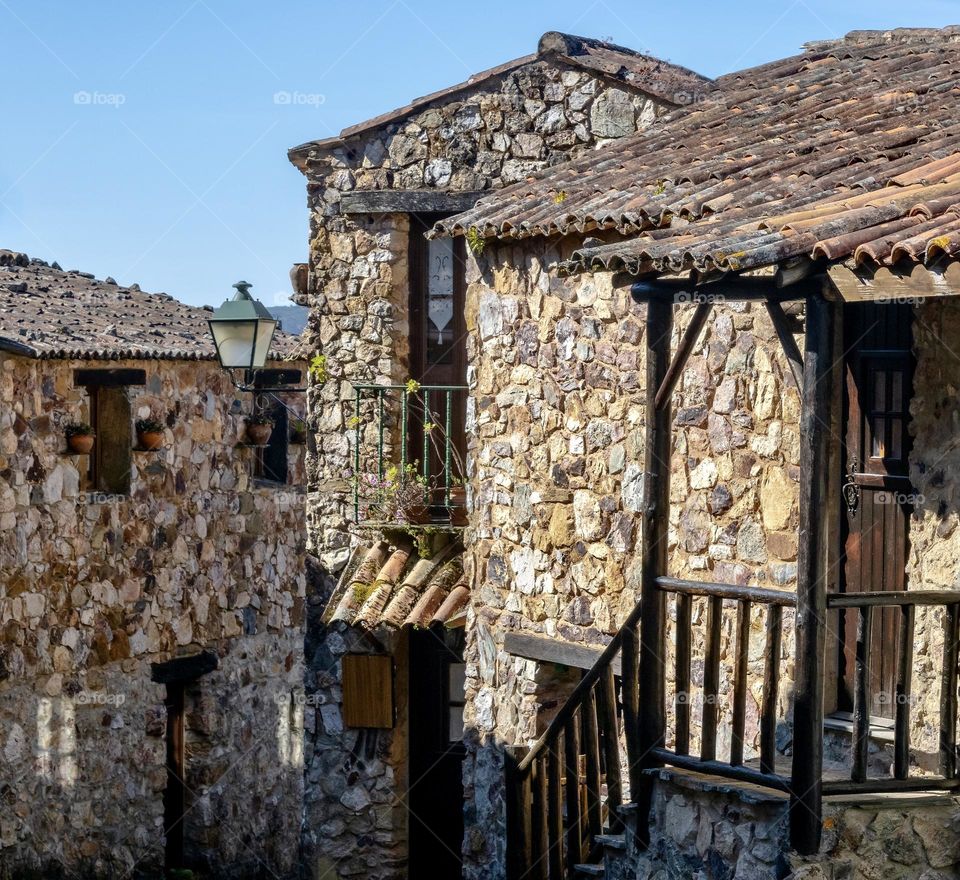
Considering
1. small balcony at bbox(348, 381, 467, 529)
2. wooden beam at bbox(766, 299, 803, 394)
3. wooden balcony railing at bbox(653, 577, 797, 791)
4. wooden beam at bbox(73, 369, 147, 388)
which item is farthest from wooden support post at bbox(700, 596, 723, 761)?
wooden beam at bbox(73, 369, 147, 388)

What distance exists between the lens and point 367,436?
11.4m

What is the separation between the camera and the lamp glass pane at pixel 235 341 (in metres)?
11.2

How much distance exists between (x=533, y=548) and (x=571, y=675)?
0.82m

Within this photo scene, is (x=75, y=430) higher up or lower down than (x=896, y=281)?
lower down

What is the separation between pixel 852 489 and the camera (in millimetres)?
7605

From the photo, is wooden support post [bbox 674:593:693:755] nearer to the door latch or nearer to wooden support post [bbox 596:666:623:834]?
wooden support post [bbox 596:666:623:834]

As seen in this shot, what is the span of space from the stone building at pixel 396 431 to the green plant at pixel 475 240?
1.00m

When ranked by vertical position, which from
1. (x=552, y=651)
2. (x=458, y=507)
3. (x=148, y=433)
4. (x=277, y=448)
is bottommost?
(x=552, y=651)

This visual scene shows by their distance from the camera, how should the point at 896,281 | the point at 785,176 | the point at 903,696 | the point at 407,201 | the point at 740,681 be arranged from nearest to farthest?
the point at 896,281 → the point at 903,696 → the point at 740,681 → the point at 785,176 → the point at 407,201

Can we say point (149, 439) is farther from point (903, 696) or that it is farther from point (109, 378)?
point (903, 696)

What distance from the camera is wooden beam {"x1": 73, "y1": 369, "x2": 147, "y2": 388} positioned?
12.5 m

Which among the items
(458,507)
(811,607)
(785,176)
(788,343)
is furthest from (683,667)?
(458,507)

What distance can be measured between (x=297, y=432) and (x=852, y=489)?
31.6 feet

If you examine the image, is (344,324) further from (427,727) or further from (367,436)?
(427,727)
